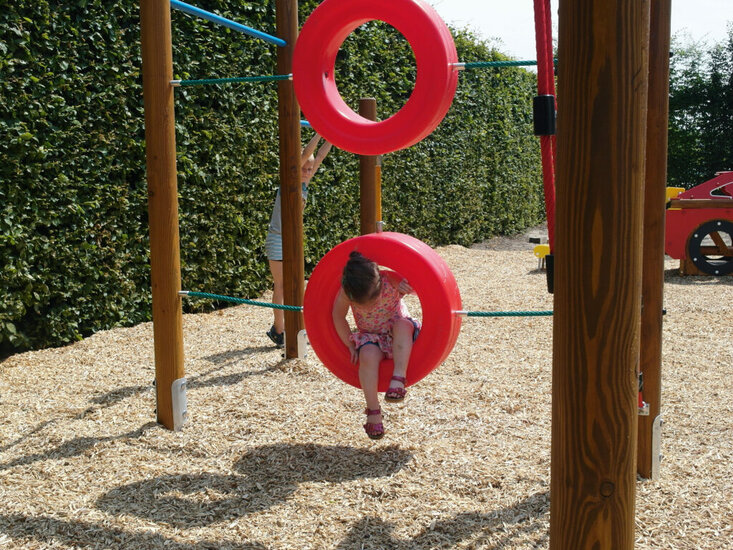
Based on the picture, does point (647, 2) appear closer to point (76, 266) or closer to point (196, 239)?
point (76, 266)

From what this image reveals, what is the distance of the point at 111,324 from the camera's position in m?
5.09

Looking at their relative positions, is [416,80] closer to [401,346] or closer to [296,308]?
[401,346]

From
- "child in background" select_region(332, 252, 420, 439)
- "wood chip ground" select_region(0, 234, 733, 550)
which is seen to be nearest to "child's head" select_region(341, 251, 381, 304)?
"child in background" select_region(332, 252, 420, 439)

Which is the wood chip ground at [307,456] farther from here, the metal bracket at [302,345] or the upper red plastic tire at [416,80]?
the upper red plastic tire at [416,80]

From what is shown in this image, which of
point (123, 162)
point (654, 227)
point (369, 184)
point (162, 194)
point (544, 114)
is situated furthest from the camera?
point (123, 162)

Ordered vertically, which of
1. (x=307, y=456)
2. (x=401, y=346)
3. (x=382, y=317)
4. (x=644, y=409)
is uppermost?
(x=382, y=317)

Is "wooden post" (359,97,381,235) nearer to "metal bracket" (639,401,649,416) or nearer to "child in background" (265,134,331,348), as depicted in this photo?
"child in background" (265,134,331,348)

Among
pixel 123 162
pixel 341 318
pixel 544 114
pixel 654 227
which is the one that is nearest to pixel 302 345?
pixel 341 318

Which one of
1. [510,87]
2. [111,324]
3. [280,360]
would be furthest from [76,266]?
[510,87]

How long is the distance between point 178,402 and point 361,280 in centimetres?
110

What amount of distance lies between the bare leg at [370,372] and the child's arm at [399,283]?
0.26 metres

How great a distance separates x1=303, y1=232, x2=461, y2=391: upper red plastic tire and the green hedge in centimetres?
230

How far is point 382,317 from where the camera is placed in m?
2.93

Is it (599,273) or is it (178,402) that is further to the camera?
(178,402)
